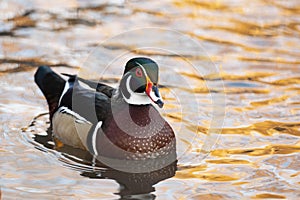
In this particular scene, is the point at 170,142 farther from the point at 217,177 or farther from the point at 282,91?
the point at 282,91

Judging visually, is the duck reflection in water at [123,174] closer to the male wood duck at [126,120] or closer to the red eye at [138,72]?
the male wood duck at [126,120]

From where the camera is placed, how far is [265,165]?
650 cm

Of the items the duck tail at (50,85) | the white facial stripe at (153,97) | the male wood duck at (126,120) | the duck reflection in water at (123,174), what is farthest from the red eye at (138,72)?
the duck tail at (50,85)

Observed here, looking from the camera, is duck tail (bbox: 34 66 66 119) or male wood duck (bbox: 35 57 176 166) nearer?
male wood duck (bbox: 35 57 176 166)

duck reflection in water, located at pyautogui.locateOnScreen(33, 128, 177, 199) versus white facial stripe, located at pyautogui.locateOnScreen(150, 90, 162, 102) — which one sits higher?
white facial stripe, located at pyautogui.locateOnScreen(150, 90, 162, 102)

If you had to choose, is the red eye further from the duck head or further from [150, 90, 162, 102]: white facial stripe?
[150, 90, 162, 102]: white facial stripe

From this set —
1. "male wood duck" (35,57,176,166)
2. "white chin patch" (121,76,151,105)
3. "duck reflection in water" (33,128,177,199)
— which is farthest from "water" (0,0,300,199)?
"white chin patch" (121,76,151,105)

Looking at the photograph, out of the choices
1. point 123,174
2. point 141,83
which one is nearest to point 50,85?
point 141,83

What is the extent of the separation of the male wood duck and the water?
194mm

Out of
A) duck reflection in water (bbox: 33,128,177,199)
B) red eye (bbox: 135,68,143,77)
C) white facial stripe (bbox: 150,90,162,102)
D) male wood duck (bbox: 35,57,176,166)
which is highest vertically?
red eye (bbox: 135,68,143,77)

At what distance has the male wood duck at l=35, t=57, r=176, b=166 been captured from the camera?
647cm

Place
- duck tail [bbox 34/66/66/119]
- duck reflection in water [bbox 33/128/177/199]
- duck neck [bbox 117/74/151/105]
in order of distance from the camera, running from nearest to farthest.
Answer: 1. duck reflection in water [bbox 33/128/177/199]
2. duck neck [bbox 117/74/151/105]
3. duck tail [bbox 34/66/66/119]

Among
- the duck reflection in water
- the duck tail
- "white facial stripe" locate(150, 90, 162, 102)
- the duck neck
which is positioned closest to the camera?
→ the duck reflection in water

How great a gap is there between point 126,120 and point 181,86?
177 cm
